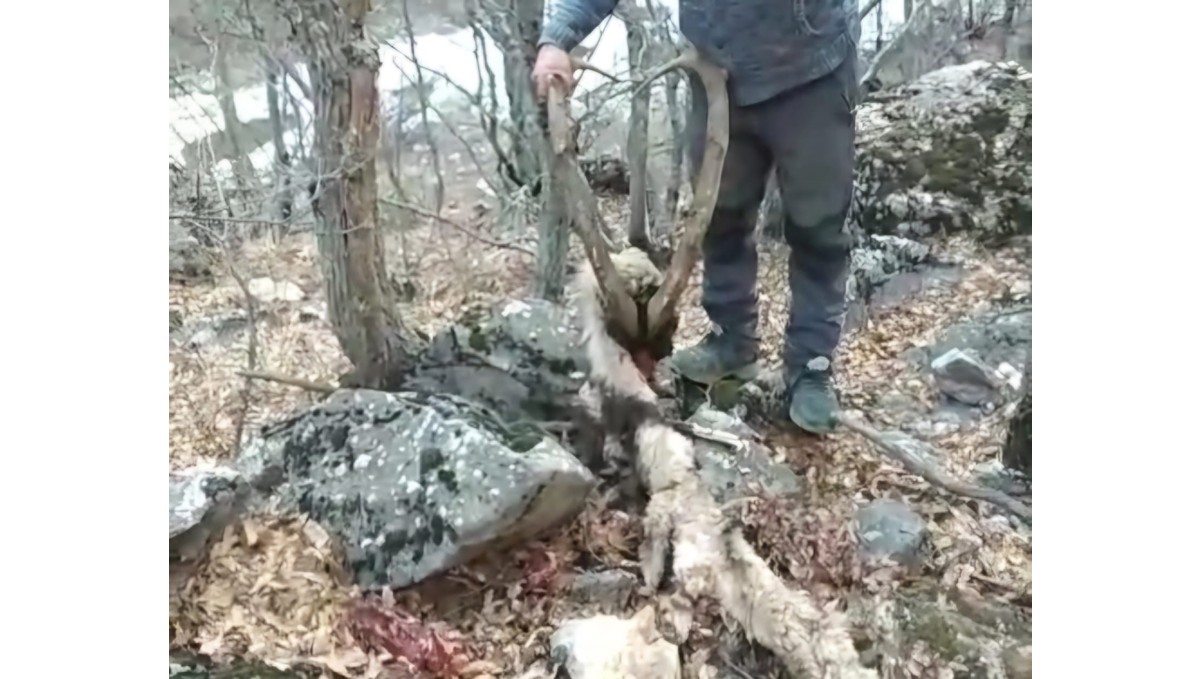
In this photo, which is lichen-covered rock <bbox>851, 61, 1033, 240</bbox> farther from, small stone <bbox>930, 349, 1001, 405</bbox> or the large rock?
small stone <bbox>930, 349, 1001, 405</bbox>

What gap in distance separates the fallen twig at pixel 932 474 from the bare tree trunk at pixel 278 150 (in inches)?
26.2

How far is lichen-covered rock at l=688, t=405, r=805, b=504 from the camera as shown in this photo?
1204 millimetres

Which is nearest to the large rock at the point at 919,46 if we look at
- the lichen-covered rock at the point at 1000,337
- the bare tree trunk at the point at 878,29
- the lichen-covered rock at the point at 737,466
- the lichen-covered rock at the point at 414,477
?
the bare tree trunk at the point at 878,29

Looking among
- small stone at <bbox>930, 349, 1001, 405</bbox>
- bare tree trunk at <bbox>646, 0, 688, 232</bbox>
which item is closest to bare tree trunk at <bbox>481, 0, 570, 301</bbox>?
bare tree trunk at <bbox>646, 0, 688, 232</bbox>

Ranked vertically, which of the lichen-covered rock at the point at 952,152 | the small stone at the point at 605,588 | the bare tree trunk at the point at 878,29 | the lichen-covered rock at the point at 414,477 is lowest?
the small stone at the point at 605,588

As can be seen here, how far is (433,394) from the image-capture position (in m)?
A: 1.24

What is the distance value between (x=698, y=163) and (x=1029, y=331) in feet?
1.33

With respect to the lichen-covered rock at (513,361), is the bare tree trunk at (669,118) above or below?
above

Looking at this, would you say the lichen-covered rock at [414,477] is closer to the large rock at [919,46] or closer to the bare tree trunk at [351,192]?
the bare tree trunk at [351,192]

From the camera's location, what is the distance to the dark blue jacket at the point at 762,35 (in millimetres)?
1170
